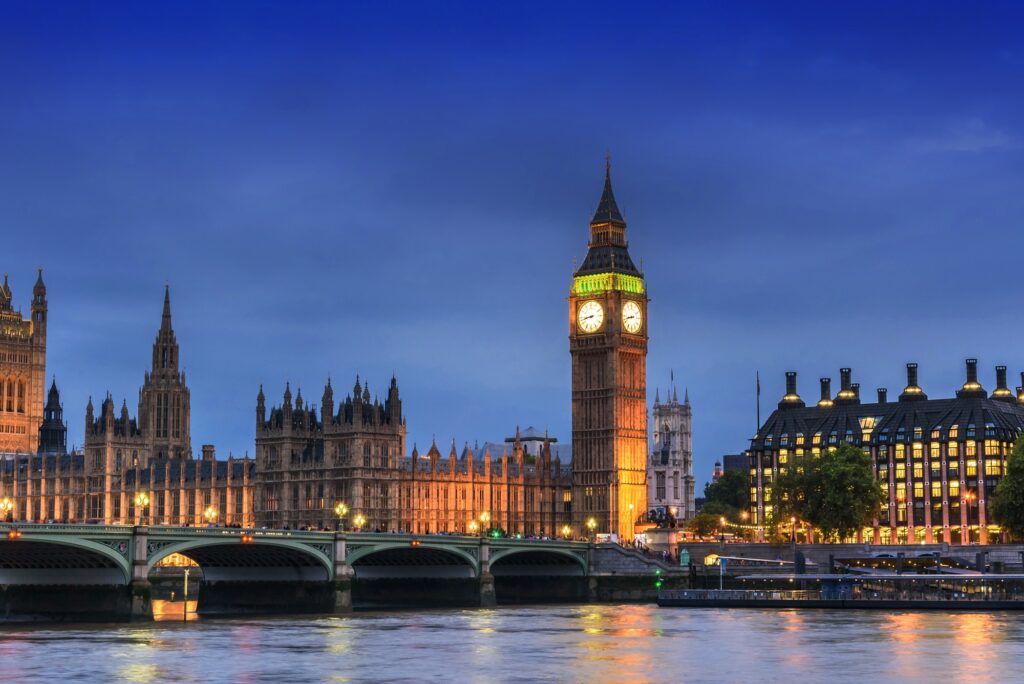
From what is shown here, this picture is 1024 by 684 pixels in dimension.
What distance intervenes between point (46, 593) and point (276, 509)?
71.8 meters

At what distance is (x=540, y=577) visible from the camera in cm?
14925

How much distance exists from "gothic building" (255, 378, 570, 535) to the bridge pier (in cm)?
6443

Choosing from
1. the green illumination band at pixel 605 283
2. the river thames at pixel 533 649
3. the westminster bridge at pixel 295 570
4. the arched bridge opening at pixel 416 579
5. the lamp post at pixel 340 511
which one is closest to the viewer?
the river thames at pixel 533 649

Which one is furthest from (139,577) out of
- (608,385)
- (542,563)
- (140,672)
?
(608,385)

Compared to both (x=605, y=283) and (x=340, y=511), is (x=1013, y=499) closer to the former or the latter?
(x=605, y=283)

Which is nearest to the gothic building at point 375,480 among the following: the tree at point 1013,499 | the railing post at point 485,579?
the railing post at point 485,579

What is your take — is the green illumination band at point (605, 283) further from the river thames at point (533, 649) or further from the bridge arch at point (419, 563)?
the river thames at point (533, 649)

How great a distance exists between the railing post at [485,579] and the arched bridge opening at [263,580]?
14826 millimetres

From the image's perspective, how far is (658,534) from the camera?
162000 millimetres

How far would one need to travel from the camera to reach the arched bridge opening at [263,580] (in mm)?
119562

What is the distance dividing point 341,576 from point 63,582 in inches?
723

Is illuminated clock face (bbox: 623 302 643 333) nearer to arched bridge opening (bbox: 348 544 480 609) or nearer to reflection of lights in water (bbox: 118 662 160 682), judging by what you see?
arched bridge opening (bbox: 348 544 480 609)

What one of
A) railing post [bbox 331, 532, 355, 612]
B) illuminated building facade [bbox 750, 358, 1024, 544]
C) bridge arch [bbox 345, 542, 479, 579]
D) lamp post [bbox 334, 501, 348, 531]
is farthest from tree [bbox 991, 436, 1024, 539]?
railing post [bbox 331, 532, 355, 612]

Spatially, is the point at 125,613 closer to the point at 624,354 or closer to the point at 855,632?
the point at 855,632
